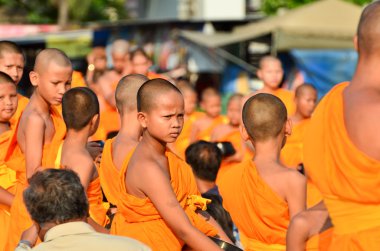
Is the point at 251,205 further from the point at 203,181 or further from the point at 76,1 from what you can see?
the point at 76,1

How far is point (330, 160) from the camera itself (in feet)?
14.2

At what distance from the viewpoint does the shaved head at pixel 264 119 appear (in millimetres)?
5660

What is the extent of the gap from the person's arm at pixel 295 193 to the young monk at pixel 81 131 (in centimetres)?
124

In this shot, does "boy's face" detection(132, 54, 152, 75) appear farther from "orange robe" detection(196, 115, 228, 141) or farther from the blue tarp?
the blue tarp

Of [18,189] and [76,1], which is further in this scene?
[76,1]

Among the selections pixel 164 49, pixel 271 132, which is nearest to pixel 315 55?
pixel 164 49

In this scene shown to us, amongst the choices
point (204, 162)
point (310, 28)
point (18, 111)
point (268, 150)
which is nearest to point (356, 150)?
point (268, 150)

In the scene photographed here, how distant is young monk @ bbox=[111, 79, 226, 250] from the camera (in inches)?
201

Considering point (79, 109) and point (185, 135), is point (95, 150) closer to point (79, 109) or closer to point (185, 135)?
point (79, 109)

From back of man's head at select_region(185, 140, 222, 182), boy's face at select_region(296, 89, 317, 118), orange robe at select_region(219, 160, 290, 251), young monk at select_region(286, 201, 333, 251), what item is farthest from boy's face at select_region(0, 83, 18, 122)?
boy's face at select_region(296, 89, 317, 118)

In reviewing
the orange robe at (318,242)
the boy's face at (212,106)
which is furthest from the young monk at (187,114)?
the orange robe at (318,242)

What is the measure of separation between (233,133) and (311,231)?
19.7 ft

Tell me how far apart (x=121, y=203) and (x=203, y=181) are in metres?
1.63

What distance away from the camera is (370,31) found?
4.19 meters
